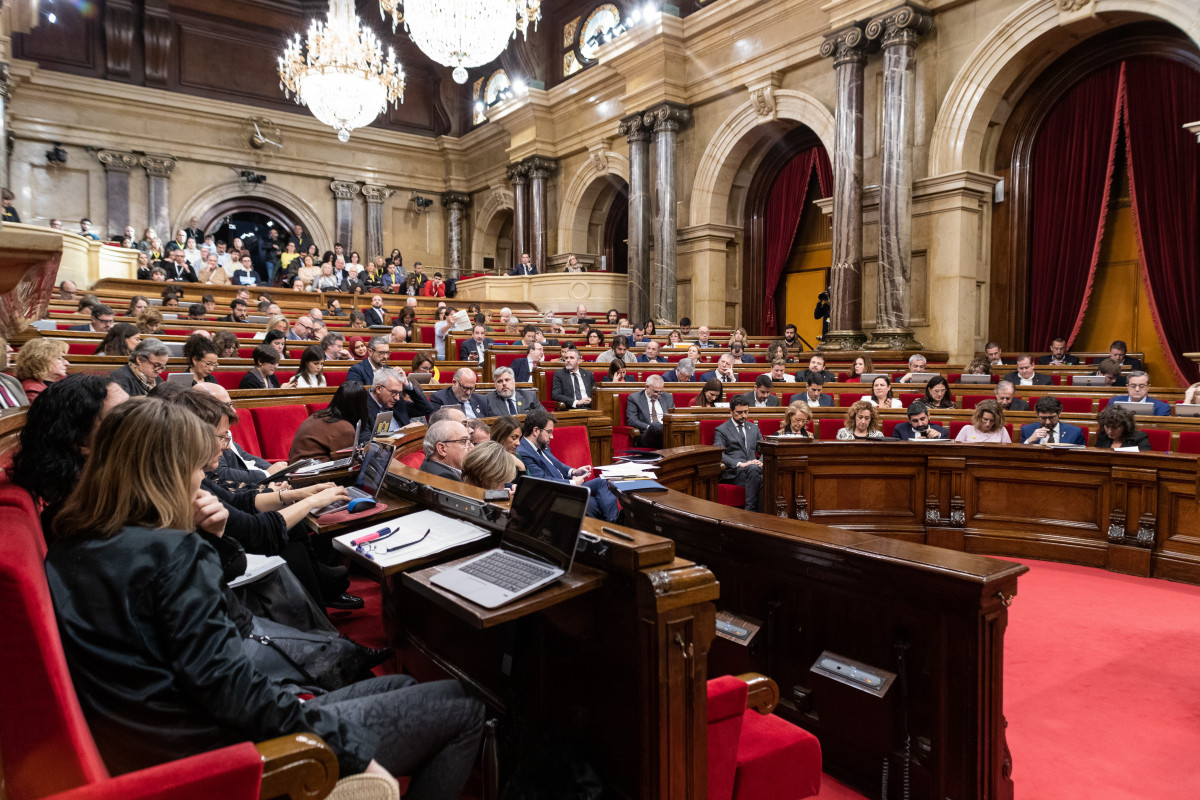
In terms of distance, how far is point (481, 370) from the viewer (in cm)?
745

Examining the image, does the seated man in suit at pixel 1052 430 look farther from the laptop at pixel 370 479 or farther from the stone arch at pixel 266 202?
the stone arch at pixel 266 202

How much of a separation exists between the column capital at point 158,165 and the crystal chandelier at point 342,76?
447cm

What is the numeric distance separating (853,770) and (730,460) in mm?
3118

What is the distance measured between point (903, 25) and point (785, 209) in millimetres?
3697

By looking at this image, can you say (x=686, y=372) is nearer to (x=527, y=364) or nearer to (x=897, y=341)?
(x=527, y=364)

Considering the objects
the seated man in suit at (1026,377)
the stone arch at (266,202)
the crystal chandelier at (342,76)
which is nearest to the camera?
the seated man in suit at (1026,377)

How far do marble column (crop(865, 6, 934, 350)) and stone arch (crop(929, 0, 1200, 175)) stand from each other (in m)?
0.38

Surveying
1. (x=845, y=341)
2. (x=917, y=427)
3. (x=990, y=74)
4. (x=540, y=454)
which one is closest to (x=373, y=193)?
(x=845, y=341)

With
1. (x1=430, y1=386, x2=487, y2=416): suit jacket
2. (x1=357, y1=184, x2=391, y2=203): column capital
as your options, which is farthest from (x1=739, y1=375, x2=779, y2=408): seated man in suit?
(x1=357, y1=184, x2=391, y2=203): column capital

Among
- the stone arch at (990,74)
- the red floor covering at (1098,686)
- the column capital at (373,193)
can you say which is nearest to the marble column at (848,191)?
the stone arch at (990,74)

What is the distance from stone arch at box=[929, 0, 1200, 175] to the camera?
768 centimetres

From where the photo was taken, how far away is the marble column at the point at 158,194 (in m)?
14.0

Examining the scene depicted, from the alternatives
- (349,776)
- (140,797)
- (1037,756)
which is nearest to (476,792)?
(349,776)

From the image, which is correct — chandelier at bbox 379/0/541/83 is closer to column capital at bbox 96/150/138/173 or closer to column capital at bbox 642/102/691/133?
column capital at bbox 642/102/691/133
